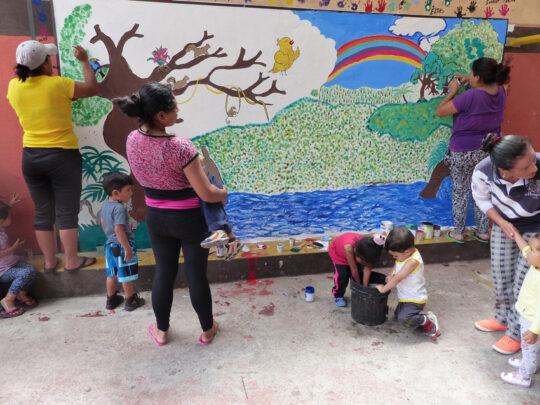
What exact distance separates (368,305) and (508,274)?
100cm

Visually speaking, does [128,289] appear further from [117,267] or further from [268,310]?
[268,310]

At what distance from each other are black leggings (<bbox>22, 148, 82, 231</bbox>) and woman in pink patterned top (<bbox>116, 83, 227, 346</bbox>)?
46.7 inches

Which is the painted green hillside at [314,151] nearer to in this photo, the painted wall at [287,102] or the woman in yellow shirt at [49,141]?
the painted wall at [287,102]

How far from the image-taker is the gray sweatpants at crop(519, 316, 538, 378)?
7.75 ft

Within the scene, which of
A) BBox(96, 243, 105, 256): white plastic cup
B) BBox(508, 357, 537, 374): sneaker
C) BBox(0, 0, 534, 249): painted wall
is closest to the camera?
BBox(508, 357, 537, 374): sneaker

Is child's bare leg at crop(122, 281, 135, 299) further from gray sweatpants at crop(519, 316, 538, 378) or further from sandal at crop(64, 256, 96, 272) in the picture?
Answer: gray sweatpants at crop(519, 316, 538, 378)

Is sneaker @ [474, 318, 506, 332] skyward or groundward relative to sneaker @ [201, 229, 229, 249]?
groundward

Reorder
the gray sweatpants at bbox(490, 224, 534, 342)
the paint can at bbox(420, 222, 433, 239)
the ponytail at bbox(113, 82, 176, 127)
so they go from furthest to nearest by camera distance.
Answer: the paint can at bbox(420, 222, 433, 239) → the gray sweatpants at bbox(490, 224, 534, 342) → the ponytail at bbox(113, 82, 176, 127)

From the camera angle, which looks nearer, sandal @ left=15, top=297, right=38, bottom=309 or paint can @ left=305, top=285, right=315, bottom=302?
sandal @ left=15, top=297, right=38, bottom=309

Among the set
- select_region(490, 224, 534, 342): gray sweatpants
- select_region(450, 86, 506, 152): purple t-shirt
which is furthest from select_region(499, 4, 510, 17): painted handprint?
select_region(490, 224, 534, 342): gray sweatpants

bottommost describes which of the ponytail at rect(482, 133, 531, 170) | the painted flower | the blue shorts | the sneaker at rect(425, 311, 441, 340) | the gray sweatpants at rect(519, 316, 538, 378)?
the sneaker at rect(425, 311, 441, 340)

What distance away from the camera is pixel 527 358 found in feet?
7.85

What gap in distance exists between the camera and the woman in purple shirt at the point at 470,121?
3.89 meters

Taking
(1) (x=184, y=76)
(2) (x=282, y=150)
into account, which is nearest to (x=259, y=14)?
(1) (x=184, y=76)
